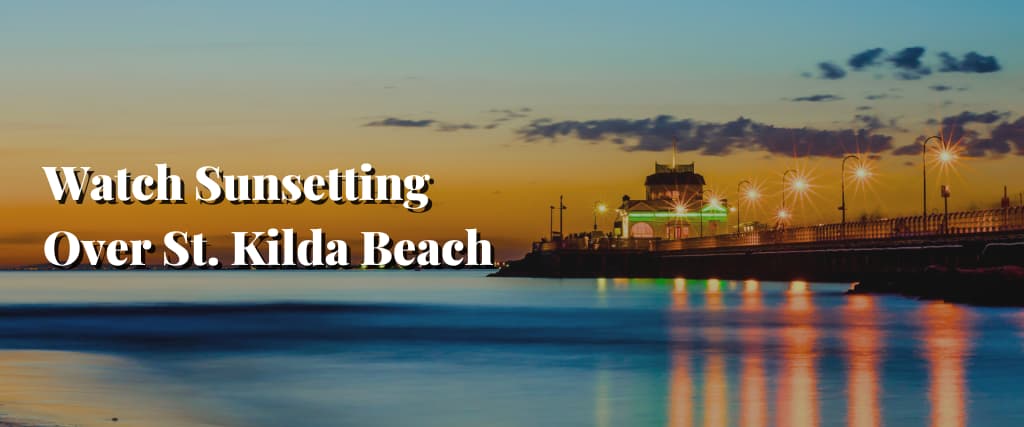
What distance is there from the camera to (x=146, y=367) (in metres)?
40.3

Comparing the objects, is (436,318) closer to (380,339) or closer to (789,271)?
(380,339)

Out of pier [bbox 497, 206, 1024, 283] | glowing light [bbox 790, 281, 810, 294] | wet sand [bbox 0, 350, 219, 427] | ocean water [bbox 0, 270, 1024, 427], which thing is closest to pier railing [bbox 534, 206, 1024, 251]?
pier [bbox 497, 206, 1024, 283]

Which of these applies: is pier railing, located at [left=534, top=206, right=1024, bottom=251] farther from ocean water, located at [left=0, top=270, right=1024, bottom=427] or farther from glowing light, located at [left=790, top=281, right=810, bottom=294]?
ocean water, located at [left=0, top=270, right=1024, bottom=427]

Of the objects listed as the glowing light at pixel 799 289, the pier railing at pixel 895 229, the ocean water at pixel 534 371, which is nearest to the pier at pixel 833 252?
the pier railing at pixel 895 229

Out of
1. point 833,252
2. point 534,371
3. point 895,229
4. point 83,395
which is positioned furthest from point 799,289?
point 83,395

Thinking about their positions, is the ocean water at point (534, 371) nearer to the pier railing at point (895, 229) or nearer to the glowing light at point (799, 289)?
the pier railing at point (895, 229)

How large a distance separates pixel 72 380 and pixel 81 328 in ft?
102

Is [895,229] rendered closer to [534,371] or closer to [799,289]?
[799,289]

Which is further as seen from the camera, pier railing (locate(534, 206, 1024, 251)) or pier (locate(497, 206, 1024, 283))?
pier (locate(497, 206, 1024, 283))

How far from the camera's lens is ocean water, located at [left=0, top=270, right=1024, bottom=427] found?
27266 millimetres

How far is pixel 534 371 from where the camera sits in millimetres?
38219

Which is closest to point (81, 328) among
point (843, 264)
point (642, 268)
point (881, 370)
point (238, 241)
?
point (238, 241)

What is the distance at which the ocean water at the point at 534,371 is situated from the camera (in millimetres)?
27266

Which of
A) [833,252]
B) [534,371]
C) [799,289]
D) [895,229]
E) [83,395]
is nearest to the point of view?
[83,395]
